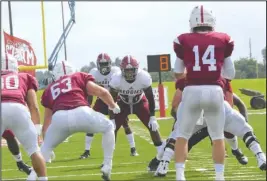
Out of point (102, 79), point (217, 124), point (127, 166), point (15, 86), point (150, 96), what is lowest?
point (127, 166)

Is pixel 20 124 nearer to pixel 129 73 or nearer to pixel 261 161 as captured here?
pixel 261 161

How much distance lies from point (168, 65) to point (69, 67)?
16.6m

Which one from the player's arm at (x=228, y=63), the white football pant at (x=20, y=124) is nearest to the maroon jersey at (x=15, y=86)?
the white football pant at (x=20, y=124)

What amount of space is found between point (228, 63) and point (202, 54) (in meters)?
0.44

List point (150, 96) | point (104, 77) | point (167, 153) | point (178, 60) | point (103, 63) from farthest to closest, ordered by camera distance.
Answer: point (104, 77), point (103, 63), point (150, 96), point (167, 153), point (178, 60)

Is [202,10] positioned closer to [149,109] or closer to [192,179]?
[192,179]

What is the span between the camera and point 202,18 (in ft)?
21.9

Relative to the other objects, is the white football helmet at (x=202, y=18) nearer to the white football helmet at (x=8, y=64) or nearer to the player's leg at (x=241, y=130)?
the player's leg at (x=241, y=130)

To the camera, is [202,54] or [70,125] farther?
[70,125]

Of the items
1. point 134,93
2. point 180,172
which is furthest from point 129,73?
point 180,172

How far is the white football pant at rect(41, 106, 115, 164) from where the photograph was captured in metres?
6.88

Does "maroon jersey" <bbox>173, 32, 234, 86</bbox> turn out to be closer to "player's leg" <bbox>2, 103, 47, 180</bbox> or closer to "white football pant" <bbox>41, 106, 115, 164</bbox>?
"white football pant" <bbox>41, 106, 115, 164</bbox>

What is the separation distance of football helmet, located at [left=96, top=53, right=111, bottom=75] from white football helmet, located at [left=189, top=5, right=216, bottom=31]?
14.5 feet

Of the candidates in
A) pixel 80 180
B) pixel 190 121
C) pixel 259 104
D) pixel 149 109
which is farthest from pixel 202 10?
pixel 259 104
